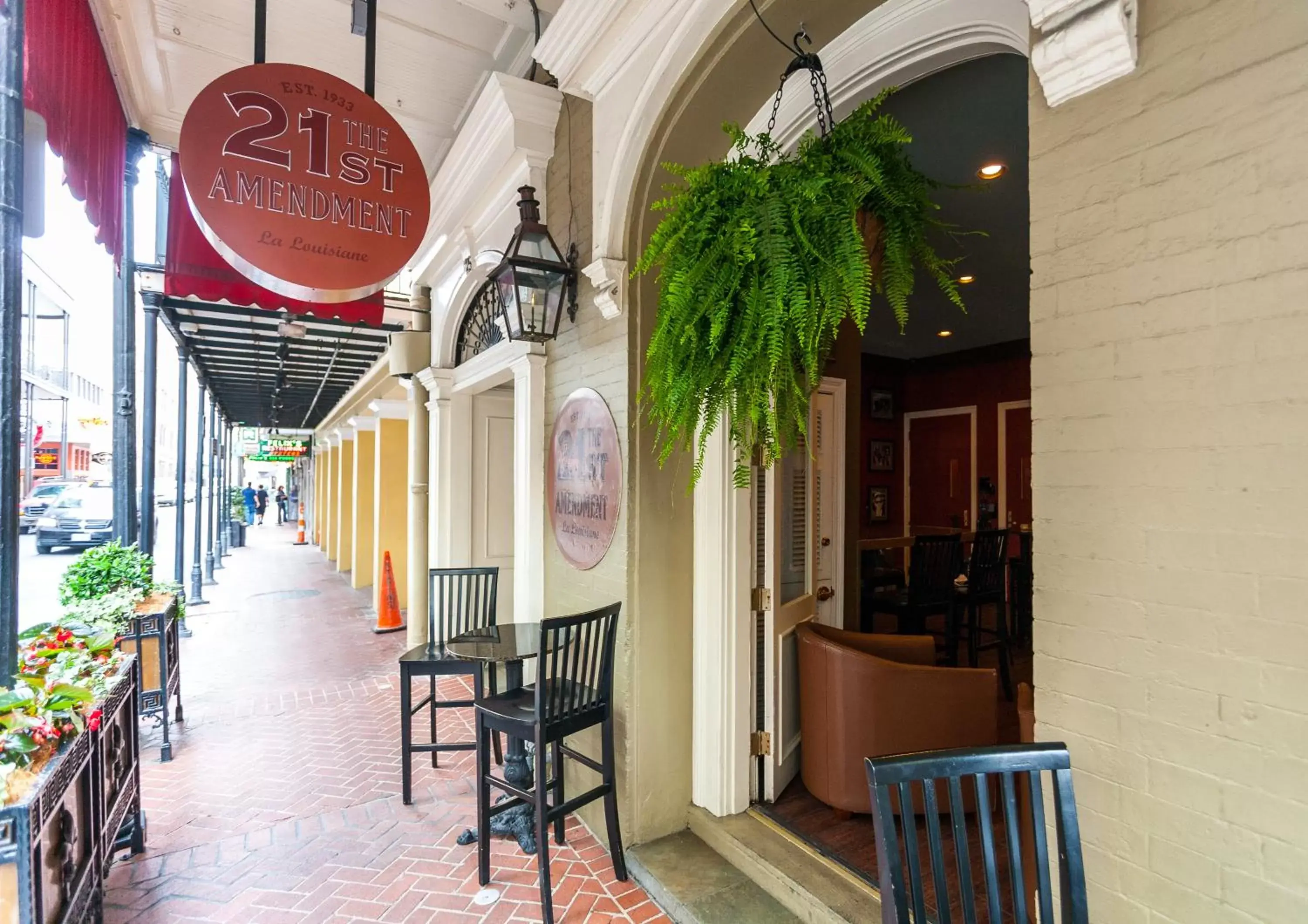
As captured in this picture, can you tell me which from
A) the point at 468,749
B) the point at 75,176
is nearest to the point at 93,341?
the point at 75,176

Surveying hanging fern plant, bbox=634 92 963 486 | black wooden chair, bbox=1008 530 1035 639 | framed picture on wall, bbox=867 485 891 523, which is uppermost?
hanging fern plant, bbox=634 92 963 486

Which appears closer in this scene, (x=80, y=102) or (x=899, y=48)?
(x=899, y=48)

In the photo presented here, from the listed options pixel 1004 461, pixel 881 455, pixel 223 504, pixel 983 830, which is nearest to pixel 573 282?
pixel 983 830

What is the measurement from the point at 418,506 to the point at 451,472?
3.03 feet

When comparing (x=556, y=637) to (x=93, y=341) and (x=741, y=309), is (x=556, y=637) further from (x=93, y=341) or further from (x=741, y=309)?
Result: (x=93, y=341)

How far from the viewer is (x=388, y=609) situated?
7105 mm

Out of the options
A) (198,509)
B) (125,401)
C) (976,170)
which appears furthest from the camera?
(198,509)

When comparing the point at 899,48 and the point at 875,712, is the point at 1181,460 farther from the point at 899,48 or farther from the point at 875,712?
the point at 875,712

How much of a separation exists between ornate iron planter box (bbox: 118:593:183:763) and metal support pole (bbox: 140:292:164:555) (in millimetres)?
1799

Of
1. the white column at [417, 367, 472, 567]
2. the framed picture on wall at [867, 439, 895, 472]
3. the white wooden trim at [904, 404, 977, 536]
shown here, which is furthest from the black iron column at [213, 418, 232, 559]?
the white wooden trim at [904, 404, 977, 536]

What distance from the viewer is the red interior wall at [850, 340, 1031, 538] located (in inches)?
313

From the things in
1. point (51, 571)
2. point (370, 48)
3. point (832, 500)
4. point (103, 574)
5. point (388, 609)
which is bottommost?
point (51, 571)

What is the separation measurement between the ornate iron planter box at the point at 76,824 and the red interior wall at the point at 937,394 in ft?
22.8

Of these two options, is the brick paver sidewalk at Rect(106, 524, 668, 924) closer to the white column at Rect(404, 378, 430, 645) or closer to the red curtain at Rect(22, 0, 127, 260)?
the white column at Rect(404, 378, 430, 645)
